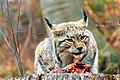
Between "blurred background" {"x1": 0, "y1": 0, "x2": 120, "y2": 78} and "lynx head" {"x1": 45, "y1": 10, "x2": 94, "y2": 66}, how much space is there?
1919 millimetres

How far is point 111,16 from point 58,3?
1.13 metres

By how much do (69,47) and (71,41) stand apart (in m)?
0.05

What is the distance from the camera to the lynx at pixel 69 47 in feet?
Answer: 14.8

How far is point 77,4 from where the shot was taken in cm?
775

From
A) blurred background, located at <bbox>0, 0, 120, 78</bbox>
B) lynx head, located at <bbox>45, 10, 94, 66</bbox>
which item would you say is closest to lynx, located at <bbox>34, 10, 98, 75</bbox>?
lynx head, located at <bbox>45, 10, 94, 66</bbox>

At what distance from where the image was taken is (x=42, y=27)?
8898 mm

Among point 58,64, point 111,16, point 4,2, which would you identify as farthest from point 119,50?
point 58,64

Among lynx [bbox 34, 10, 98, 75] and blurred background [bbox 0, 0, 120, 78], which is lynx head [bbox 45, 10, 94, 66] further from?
blurred background [bbox 0, 0, 120, 78]

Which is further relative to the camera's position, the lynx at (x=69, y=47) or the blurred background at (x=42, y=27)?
the blurred background at (x=42, y=27)

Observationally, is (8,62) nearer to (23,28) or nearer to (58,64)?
(23,28)

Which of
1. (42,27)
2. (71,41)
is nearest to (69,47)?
(71,41)

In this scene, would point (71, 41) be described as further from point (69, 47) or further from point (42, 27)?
point (42, 27)

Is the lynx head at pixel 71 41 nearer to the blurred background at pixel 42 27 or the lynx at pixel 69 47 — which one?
the lynx at pixel 69 47

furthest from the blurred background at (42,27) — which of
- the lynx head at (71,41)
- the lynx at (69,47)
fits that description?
the lynx head at (71,41)
